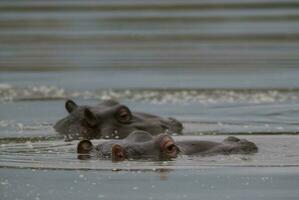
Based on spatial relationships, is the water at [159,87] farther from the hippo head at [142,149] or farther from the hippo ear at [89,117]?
the hippo ear at [89,117]

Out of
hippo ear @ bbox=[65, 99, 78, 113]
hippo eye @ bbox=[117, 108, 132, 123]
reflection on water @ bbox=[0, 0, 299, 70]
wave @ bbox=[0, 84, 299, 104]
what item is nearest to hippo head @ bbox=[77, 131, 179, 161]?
hippo eye @ bbox=[117, 108, 132, 123]

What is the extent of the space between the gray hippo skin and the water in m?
0.27

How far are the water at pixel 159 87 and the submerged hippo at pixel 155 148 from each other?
0.47ft

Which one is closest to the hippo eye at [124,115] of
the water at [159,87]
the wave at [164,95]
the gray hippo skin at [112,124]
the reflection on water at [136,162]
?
the gray hippo skin at [112,124]

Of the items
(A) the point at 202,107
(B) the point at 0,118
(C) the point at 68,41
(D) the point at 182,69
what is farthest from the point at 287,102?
(C) the point at 68,41

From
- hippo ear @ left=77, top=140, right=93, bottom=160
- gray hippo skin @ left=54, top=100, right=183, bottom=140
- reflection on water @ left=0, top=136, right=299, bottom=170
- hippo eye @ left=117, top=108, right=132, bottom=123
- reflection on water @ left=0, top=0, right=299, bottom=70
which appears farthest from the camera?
reflection on water @ left=0, top=0, right=299, bottom=70

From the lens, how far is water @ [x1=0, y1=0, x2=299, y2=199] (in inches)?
432

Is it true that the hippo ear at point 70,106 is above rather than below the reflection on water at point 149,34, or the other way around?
below

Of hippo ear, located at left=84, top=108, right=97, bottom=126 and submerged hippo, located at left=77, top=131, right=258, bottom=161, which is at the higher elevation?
hippo ear, located at left=84, top=108, right=97, bottom=126

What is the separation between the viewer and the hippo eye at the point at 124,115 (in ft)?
48.5

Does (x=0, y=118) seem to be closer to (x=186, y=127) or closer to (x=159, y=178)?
(x=186, y=127)

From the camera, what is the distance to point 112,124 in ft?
48.7

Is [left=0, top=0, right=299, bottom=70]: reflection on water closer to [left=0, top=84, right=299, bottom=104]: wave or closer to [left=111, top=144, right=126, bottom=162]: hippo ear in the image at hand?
[left=0, top=84, right=299, bottom=104]: wave

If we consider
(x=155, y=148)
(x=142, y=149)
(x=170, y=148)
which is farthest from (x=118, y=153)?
(x=170, y=148)
